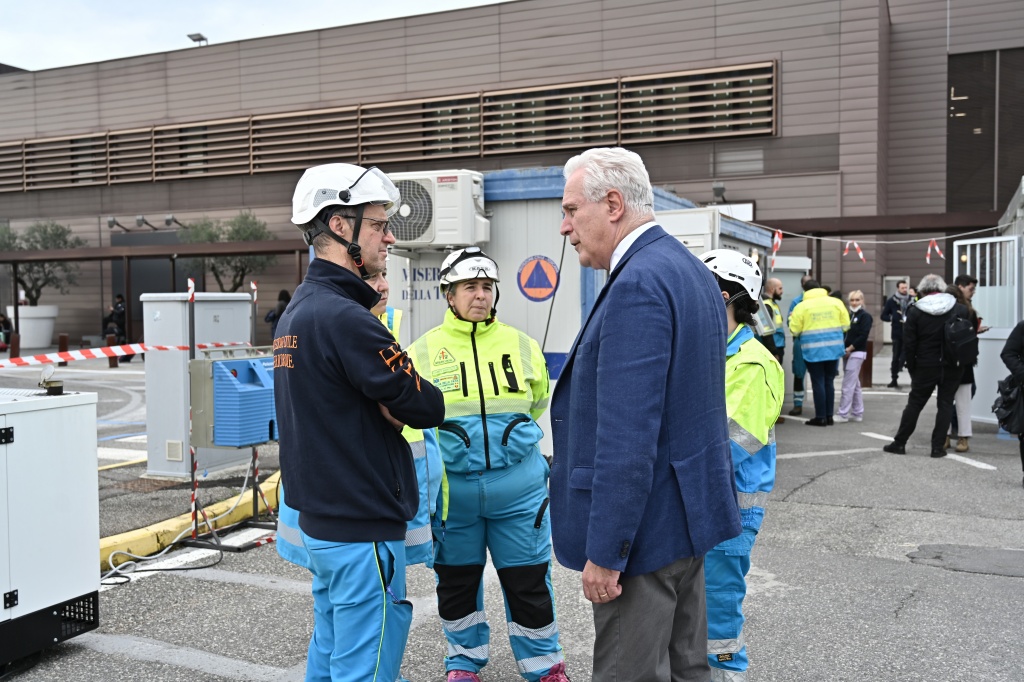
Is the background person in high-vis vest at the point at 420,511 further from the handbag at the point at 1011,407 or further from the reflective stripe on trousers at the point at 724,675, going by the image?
the handbag at the point at 1011,407

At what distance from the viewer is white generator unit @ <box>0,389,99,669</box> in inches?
163

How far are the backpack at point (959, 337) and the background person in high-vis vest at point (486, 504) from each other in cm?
717

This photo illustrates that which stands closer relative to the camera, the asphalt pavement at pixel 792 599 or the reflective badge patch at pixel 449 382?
the reflective badge patch at pixel 449 382

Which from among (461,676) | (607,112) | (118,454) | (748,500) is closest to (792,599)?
(748,500)

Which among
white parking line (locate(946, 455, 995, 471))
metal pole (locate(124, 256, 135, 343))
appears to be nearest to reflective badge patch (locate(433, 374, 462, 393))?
white parking line (locate(946, 455, 995, 471))

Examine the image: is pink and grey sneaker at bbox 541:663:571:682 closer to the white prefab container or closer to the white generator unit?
the white generator unit

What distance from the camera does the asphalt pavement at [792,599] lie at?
4.29 m

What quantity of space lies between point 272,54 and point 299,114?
2346mm

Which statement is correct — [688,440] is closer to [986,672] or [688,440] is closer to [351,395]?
[351,395]

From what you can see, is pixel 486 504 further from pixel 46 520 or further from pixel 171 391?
pixel 171 391

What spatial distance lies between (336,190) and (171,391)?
658 cm

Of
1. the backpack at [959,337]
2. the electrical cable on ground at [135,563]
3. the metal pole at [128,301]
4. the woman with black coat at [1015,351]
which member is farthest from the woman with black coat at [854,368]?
the metal pole at [128,301]

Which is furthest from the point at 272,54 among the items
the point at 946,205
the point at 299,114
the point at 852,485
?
the point at 852,485

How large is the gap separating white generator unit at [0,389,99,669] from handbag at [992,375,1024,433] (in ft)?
25.2
